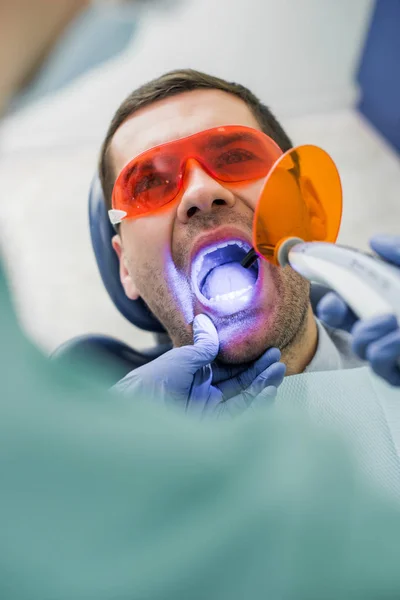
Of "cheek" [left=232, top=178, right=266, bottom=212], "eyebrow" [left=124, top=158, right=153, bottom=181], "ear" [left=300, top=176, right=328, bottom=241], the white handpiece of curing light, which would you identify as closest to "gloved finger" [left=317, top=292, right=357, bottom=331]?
the white handpiece of curing light

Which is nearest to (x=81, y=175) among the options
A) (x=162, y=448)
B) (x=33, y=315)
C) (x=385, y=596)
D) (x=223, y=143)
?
(x=33, y=315)

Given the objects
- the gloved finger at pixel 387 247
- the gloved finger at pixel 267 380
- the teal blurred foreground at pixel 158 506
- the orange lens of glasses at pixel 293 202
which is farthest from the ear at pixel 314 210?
the teal blurred foreground at pixel 158 506

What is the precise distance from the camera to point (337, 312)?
0.72 m

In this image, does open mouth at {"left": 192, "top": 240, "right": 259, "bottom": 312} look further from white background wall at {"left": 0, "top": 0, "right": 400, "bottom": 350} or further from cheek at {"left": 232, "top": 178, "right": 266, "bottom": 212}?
white background wall at {"left": 0, "top": 0, "right": 400, "bottom": 350}

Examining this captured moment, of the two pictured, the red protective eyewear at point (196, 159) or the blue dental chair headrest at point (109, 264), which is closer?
the red protective eyewear at point (196, 159)

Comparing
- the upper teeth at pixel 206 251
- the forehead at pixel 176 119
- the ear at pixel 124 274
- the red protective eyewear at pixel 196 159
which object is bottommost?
the ear at pixel 124 274

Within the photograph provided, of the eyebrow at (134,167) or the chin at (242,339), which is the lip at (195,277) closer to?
the chin at (242,339)

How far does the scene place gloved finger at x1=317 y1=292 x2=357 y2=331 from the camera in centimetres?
72

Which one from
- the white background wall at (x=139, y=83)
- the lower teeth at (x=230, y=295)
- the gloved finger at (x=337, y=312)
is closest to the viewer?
the gloved finger at (x=337, y=312)

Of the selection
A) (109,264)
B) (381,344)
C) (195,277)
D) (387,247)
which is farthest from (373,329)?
(109,264)

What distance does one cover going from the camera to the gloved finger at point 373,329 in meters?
0.61

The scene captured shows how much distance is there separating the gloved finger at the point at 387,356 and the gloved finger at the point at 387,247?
15 cm

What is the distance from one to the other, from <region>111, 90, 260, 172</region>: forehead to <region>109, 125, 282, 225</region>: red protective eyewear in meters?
0.03

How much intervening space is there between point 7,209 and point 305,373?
0.76m
